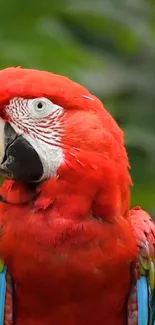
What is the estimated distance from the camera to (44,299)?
1980 mm

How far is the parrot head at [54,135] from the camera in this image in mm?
1854

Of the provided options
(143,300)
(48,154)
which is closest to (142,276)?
(143,300)

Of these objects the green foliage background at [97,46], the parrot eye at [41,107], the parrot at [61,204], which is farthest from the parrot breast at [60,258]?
the green foliage background at [97,46]

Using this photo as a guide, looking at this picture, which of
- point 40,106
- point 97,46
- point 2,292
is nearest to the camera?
point 40,106

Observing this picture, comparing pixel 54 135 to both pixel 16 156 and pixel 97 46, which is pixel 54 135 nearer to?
pixel 16 156

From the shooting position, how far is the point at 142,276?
206 centimetres

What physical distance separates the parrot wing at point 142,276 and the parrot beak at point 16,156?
1.00ft

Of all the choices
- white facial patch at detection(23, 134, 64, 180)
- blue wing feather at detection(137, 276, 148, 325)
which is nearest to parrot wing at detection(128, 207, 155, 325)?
blue wing feather at detection(137, 276, 148, 325)

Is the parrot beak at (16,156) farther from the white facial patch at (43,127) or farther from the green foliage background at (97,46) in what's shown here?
the green foliage background at (97,46)

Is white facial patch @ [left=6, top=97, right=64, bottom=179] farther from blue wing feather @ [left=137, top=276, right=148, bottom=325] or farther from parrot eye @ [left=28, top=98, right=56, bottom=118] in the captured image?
blue wing feather @ [left=137, top=276, right=148, bottom=325]

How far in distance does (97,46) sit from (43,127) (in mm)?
1121

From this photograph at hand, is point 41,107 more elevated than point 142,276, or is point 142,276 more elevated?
point 41,107

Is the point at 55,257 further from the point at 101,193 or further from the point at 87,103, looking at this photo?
the point at 87,103

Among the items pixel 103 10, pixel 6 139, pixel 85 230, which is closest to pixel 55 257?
pixel 85 230
